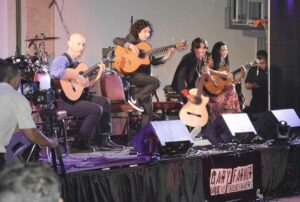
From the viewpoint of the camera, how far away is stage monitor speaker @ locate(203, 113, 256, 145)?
6.73m

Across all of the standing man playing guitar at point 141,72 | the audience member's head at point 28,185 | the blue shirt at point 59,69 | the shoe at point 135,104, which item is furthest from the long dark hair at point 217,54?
the audience member's head at point 28,185

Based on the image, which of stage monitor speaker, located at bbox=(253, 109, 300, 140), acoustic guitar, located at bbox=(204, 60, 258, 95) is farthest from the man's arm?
acoustic guitar, located at bbox=(204, 60, 258, 95)

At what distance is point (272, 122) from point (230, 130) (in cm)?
84

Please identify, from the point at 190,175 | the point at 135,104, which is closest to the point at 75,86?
the point at 135,104

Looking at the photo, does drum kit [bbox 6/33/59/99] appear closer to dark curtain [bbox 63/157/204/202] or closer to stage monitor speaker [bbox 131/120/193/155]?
stage monitor speaker [bbox 131/120/193/155]

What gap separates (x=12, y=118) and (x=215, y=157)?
264cm

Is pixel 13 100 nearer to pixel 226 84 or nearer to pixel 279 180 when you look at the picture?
pixel 279 180

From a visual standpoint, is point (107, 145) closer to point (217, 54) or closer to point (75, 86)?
point (75, 86)

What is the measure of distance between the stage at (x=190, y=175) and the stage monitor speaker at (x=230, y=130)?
0.14m

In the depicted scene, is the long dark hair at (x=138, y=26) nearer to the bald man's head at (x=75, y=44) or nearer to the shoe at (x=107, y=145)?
the bald man's head at (x=75, y=44)

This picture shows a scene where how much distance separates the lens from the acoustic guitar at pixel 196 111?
817cm

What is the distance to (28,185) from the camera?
5.10 feet

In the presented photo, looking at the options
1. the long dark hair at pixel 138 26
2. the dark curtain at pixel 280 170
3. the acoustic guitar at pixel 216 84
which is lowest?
the dark curtain at pixel 280 170

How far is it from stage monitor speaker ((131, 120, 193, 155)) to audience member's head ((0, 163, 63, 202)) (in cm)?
405
